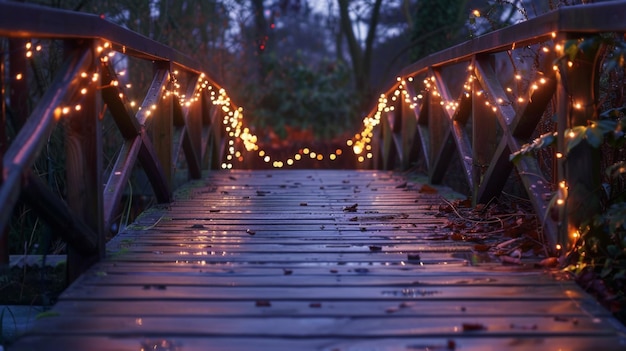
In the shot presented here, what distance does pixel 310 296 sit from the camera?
2676 millimetres

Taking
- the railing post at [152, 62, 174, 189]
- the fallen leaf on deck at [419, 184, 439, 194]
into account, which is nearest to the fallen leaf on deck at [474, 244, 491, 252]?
the fallen leaf on deck at [419, 184, 439, 194]

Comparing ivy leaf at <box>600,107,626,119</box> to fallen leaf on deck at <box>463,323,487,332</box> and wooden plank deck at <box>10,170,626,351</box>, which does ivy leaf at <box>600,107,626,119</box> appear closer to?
wooden plank deck at <box>10,170,626,351</box>

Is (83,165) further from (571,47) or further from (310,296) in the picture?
(571,47)

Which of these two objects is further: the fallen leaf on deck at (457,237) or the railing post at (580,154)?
the fallen leaf on deck at (457,237)

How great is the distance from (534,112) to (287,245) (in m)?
1.23

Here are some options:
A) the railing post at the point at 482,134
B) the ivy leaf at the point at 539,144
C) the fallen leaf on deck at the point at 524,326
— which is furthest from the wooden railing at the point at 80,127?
the railing post at the point at 482,134

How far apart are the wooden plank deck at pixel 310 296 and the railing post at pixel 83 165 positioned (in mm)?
112

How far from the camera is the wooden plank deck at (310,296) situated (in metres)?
2.27

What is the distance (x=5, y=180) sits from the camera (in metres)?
2.31

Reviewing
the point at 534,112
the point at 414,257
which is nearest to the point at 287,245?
the point at 414,257

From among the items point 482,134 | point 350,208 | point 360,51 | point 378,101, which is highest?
point 360,51

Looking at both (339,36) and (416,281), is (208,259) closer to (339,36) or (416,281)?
(416,281)

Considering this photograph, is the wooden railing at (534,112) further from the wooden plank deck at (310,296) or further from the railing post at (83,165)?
the railing post at (83,165)

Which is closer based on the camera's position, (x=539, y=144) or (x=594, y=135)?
(x=594, y=135)
